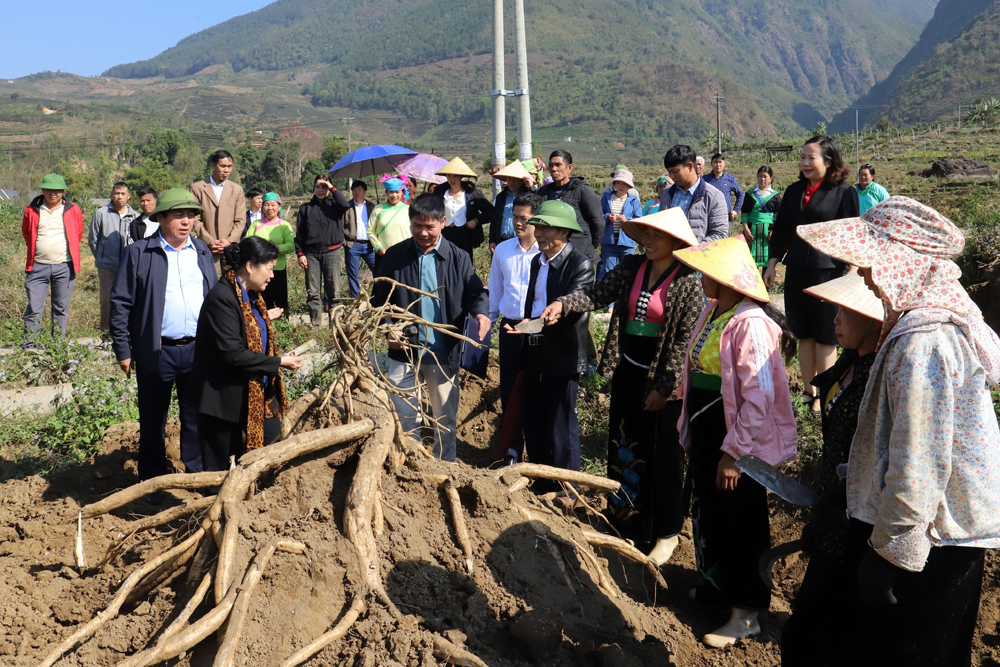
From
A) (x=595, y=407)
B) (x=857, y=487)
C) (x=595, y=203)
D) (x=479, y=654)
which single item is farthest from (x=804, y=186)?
(x=479, y=654)

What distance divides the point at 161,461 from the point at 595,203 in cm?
363

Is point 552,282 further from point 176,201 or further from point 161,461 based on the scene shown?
point 161,461

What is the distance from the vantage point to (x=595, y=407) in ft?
20.7

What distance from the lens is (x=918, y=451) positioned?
2059 millimetres

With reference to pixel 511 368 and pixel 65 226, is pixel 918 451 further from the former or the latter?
pixel 65 226

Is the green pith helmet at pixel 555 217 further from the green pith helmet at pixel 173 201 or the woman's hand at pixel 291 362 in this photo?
the green pith helmet at pixel 173 201

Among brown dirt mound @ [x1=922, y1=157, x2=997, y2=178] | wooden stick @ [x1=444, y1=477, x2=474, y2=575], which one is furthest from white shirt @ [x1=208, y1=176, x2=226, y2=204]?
brown dirt mound @ [x1=922, y1=157, x2=997, y2=178]

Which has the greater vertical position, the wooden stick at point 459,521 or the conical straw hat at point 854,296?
the conical straw hat at point 854,296

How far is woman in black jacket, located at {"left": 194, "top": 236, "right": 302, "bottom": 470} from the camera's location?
410 cm

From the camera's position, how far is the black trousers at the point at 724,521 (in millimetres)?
3529

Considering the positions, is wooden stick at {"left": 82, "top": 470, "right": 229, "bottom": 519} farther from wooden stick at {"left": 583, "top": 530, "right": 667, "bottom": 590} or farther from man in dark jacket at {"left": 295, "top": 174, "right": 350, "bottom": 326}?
man in dark jacket at {"left": 295, "top": 174, "right": 350, "bottom": 326}

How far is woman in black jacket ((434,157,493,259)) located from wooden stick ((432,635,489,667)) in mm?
4786

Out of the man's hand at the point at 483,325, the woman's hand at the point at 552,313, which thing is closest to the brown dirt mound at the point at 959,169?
the man's hand at the point at 483,325

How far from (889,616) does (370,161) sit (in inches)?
338
